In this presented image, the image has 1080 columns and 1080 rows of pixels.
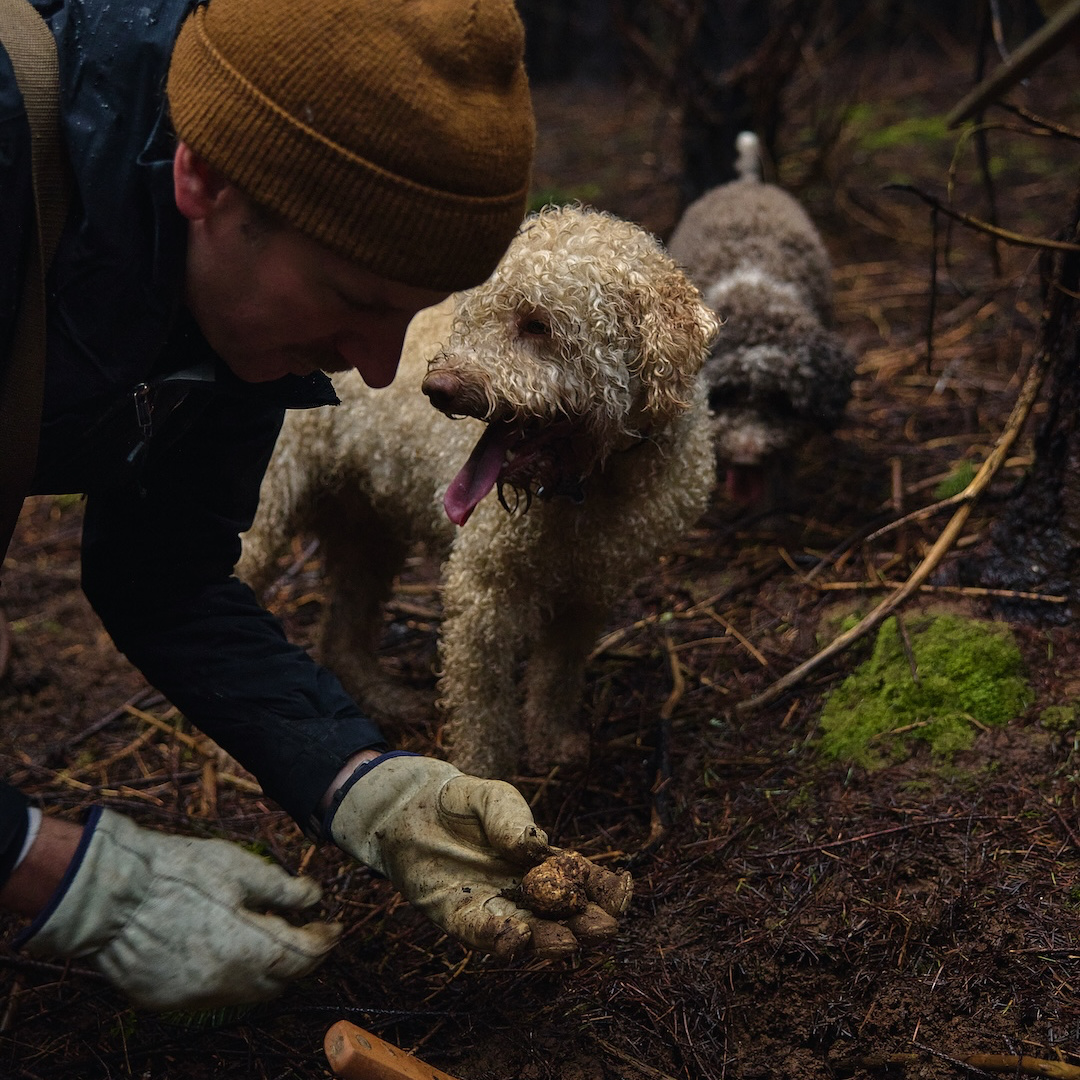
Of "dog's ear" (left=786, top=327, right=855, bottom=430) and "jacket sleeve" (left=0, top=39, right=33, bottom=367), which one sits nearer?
"jacket sleeve" (left=0, top=39, right=33, bottom=367)

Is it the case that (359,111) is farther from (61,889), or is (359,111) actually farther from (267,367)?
(61,889)

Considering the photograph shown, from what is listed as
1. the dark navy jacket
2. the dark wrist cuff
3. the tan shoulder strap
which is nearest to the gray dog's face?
the dark navy jacket

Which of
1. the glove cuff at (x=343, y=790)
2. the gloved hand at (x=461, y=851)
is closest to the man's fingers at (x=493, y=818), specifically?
the gloved hand at (x=461, y=851)

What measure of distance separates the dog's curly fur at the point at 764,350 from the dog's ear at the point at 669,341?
195 cm

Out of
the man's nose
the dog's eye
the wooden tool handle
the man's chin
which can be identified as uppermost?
the man's nose

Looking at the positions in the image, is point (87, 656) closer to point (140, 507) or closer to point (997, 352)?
point (140, 507)

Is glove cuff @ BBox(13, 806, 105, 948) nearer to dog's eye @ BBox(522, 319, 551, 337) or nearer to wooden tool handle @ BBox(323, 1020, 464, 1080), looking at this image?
wooden tool handle @ BBox(323, 1020, 464, 1080)

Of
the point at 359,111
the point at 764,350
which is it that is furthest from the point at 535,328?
the point at 764,350

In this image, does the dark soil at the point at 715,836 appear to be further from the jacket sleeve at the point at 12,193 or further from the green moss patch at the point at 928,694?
the jacket sleeve at the point at 12,193

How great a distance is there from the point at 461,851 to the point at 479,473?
0.98m

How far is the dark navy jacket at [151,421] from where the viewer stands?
185cm

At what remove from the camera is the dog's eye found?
273cm

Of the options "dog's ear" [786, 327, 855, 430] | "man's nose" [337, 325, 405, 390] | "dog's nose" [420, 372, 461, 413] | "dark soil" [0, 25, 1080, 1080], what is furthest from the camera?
"dog's ear" [786, 327, 855, 430]

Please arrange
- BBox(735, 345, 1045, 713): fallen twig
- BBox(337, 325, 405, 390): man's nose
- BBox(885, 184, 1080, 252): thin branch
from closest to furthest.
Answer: BBox(337, 325, 405, 390): man's nose < BBox(885, 184, 1080, 252): thin branch < BBox(735, 345, 1045, 713): fallen twig
